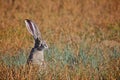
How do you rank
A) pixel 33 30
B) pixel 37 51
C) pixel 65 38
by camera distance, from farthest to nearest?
1. pixel 65 38
2. pixel 33 30
3. pixel 37 51

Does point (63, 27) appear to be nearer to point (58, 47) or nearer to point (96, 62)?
point (58, 47)

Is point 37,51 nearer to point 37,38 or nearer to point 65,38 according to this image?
point 37,38

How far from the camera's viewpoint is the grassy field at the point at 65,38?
2.96 meters

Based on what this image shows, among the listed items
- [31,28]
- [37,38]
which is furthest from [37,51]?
[31,28]

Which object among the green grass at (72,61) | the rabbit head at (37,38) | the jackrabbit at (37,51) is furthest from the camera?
the rabbit head at (37,38)

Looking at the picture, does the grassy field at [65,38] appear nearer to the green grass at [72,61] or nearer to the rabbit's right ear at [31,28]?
the green grass at [72,61]

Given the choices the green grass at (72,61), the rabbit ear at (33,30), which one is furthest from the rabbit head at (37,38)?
the green grass at (72,61)

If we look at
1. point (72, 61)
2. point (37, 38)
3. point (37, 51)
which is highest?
point (37, 38)

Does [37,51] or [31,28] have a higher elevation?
[31,28]

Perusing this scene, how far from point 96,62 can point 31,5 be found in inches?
68.0

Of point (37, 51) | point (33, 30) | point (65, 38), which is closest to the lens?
point (37, 51)

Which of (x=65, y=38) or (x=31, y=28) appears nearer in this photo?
(x=31, y=28)

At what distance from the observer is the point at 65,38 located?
3832 mm

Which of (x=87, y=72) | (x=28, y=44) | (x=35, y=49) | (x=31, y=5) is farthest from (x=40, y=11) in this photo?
(x=87, y=72)
